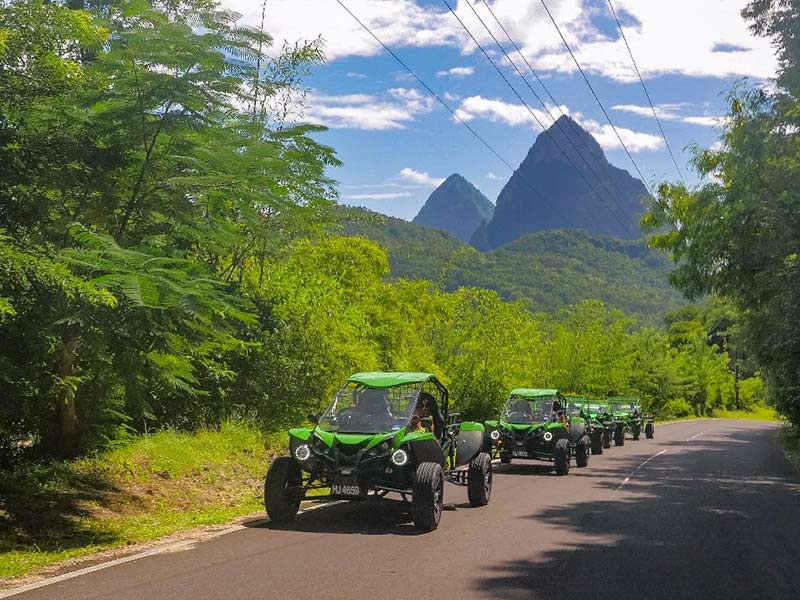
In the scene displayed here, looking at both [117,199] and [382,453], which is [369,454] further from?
[117,199]

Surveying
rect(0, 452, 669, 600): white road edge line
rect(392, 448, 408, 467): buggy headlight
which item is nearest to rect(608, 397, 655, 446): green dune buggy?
rect(392, 448, 408, 467): buggy headlight

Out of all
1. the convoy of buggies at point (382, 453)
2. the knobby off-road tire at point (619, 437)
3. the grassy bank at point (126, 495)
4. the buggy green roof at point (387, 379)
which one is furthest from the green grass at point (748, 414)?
the buggy green roof at point (387, 379)

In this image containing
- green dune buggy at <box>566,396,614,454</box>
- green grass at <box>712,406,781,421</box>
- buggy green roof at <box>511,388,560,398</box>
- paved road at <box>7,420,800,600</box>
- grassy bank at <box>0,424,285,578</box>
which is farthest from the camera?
green grass at <box>712,406,781,421</box>

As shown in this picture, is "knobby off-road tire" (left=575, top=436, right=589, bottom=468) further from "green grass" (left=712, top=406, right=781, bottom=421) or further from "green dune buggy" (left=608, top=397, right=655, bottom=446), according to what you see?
"green grass" (left=712, top=406, right=781, bottom=421)

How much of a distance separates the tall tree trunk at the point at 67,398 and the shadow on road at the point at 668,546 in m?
5.84

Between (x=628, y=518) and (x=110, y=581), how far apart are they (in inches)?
A: 299

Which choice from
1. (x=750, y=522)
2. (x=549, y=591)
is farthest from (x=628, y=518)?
(x=549, y=591)

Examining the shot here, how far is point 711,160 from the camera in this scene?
23.3 metres

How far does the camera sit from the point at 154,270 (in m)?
8.12

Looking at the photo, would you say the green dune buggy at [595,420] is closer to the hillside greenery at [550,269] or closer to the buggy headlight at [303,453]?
the buggy headlight at [303,453]

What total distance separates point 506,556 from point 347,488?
2367 mm

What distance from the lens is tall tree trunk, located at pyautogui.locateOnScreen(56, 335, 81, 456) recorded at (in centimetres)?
1026

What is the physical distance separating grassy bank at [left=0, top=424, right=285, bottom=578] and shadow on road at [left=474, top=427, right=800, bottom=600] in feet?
15.3

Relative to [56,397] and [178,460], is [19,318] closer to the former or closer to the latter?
[56,397]
